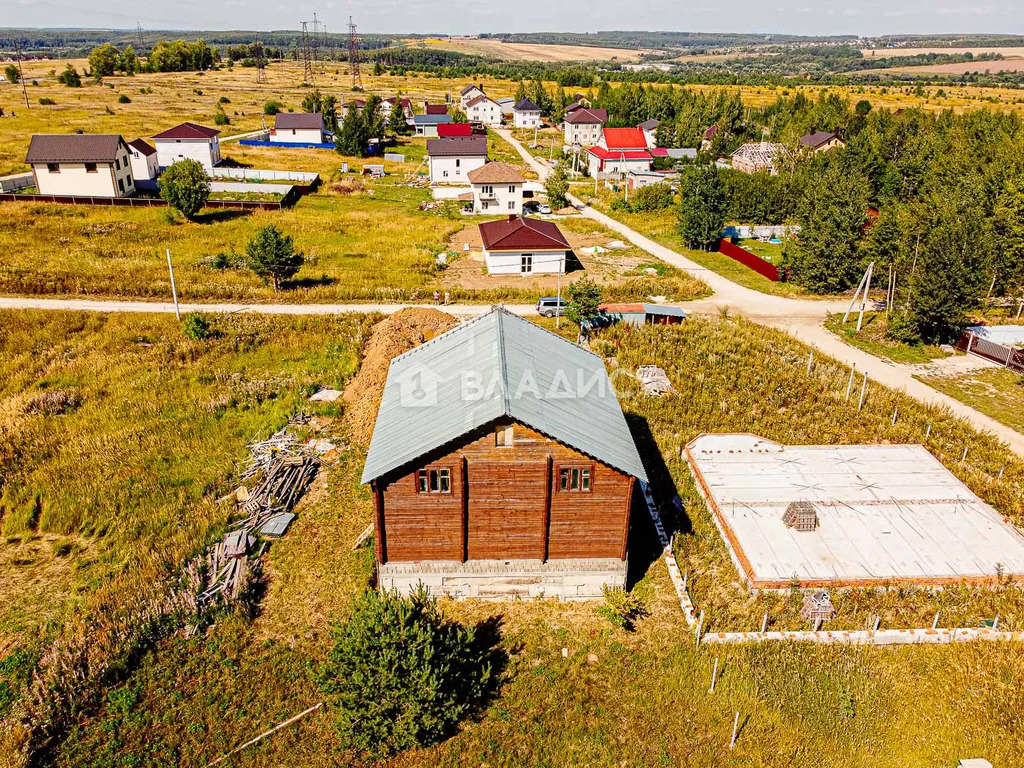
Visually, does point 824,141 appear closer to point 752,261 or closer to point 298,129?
point 752,261

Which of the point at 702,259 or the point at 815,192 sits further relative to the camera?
the point at 702,259

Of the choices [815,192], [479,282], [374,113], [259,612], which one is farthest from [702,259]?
[374,113]

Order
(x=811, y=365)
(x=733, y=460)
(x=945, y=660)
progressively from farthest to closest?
(x=811, y=365) < (x=733, y=460) < (x=945, y=660)

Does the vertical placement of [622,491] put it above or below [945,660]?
above

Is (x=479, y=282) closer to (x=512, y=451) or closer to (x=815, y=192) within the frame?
(x=815, y=192)

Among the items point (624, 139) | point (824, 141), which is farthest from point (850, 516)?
point (824, 141)

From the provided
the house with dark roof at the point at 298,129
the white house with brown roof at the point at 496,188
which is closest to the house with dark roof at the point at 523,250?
the white house with brown roof at the point at 496,188
